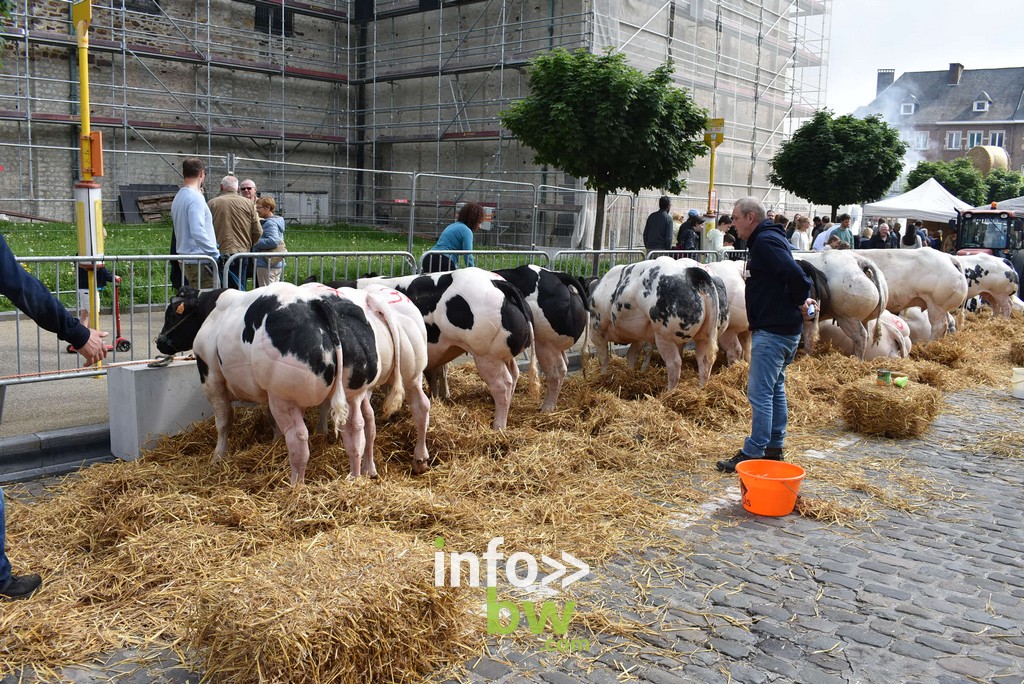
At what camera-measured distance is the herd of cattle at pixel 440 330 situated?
5035mm

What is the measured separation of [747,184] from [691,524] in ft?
95.9

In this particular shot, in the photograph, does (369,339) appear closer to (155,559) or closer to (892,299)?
(155,559)

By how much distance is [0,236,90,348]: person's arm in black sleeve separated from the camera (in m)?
3.83

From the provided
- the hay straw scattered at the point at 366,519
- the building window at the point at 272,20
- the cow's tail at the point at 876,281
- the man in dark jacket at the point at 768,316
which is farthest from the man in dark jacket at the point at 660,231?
the building window at the point at 272,20

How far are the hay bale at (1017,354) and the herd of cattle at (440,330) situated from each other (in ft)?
5.95

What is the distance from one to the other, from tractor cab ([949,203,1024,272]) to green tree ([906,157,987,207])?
94.0 feet

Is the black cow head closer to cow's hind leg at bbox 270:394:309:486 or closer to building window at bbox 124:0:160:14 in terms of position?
cow's hind leg at bbox 270:394:309:486

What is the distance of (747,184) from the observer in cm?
3256

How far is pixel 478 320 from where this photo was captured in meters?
6.59

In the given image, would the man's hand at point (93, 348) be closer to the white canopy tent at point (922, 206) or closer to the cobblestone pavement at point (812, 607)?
the cobblestone pavement at point (812, 607)

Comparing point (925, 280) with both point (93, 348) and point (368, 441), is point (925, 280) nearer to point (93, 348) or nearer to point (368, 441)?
point (368, 441)

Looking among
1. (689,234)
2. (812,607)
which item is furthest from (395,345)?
(689,234)

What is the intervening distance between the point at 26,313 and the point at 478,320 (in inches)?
132

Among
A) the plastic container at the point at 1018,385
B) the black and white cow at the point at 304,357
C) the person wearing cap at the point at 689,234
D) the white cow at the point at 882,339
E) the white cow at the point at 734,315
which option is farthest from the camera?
the person wearing cap at the point at 689,234
